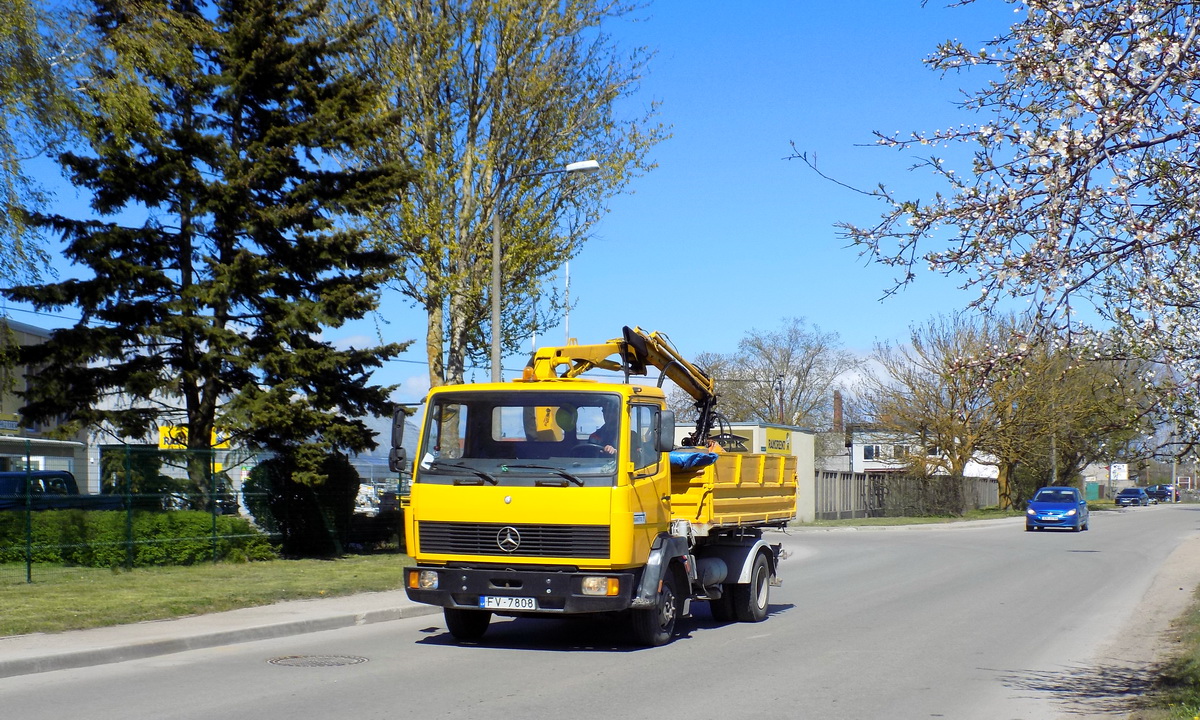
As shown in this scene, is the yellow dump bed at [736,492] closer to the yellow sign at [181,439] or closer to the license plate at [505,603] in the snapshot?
the license plate at [505,603]

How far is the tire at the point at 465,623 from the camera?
12.0 metres

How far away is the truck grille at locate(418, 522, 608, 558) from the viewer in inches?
423

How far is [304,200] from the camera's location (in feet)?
74.6

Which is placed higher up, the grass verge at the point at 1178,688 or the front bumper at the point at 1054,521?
the grass verge at the point at 1178,688

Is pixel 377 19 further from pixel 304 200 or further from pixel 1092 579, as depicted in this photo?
pixel 1092 579

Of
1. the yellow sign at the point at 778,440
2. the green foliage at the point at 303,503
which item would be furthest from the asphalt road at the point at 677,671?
the yellow sign at the point at 778,440

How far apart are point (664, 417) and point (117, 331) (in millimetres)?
13639

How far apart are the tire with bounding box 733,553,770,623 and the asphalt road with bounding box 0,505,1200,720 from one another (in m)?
0.24

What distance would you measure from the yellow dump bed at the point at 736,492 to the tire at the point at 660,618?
2.37ft

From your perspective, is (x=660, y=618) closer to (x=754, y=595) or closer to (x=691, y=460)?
(x=691, y=460)

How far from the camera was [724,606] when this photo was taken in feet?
45.7

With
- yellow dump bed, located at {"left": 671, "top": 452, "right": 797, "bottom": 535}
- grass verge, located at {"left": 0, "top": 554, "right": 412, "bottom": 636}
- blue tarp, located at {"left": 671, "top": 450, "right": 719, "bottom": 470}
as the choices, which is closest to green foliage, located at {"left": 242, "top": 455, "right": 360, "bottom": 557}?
grass verge, located at {"left": 0, "top": 554, "right": 412, "bottom": 636}

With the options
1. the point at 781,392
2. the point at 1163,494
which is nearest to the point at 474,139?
the point at 781,392

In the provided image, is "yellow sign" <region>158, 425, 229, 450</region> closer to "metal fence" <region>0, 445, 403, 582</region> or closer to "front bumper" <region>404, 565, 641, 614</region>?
"metal fence" <region>0, 445, 403, 582</region>
